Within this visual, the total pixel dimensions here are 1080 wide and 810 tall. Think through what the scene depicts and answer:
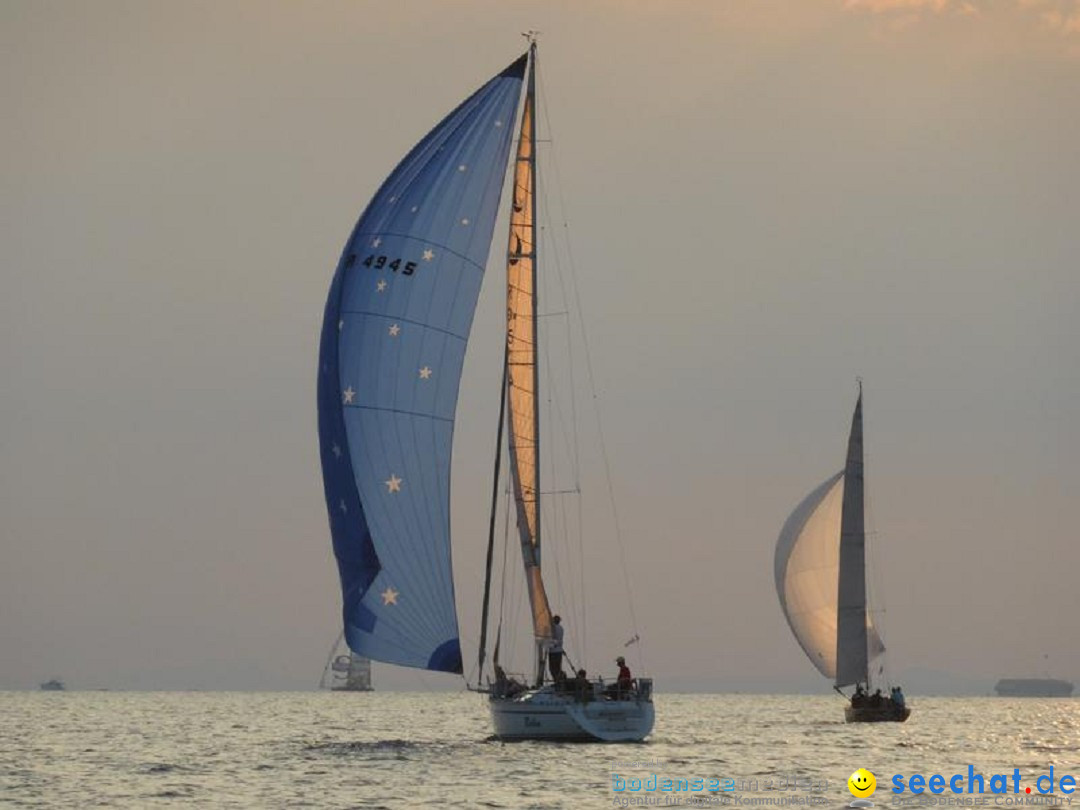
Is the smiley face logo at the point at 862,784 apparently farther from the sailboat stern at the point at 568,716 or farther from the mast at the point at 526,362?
the mast at the point at 526,362

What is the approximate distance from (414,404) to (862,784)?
12.8 meters

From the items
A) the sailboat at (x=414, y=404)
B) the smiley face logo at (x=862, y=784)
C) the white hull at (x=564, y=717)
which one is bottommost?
the smiley face logo at (x=862, y=784)

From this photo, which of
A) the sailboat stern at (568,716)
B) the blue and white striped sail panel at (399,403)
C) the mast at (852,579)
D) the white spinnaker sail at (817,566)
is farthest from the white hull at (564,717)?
the white spinnaker sail at (817,566)

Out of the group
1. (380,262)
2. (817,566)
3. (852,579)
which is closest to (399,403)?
(380,262)

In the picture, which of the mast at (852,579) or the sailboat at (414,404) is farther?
the mast at (852,579)

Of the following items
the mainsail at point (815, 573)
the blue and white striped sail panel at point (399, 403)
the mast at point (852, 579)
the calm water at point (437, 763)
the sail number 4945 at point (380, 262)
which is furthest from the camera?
the mainsail at point (815, 573)

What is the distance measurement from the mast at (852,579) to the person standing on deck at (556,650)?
1325 inches

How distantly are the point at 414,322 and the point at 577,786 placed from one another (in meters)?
11.5

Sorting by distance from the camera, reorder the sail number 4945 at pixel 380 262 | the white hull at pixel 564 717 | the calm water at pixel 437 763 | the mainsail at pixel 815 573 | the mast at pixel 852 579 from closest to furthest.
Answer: the calm water at pixel 437 763
the sail number 4945 at pixel 380 262
the white hull at pixel 564 717
the mast at pixel 852 579
the mainsail at pixel 815 573

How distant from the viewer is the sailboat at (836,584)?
3287 inches

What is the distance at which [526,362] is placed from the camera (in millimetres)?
52062

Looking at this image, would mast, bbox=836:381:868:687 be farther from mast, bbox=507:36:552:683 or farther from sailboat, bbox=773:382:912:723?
mast, bbox=507:36:552:683

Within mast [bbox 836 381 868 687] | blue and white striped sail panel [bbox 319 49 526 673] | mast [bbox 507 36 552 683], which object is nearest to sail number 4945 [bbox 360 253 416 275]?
blue and white striped sail panel [bbox 319 49 526 673]

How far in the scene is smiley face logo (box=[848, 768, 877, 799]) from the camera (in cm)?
4366
